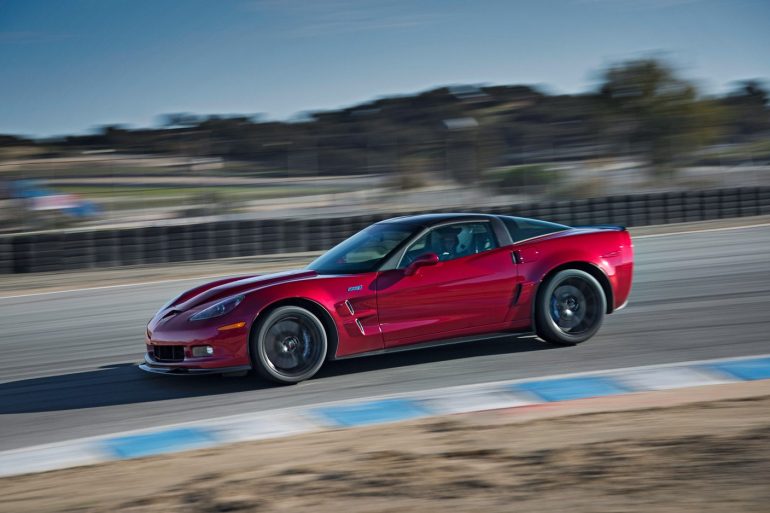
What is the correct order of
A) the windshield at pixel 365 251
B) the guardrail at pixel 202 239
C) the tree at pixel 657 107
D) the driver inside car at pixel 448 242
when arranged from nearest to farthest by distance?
the windshield at pixel 365 251
the driver inside car at pixel 448 242
the guardrail at pixel 202 239
the tree at pixel 657 107

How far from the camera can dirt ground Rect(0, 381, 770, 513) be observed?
4.04 meters

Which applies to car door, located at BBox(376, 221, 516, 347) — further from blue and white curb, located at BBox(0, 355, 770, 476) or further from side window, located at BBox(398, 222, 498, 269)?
blue and white curb, located at BBox(0, 355, 770, 476)

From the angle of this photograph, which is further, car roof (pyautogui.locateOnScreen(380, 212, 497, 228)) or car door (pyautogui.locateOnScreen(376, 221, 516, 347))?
car roof (pyautogui.locateOnScreen(380, 212, 497, 228))

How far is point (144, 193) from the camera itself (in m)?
18.5

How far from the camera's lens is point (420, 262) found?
7.06 metres

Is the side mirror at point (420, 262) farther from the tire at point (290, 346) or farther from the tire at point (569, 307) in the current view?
the tire at point (569, 307)

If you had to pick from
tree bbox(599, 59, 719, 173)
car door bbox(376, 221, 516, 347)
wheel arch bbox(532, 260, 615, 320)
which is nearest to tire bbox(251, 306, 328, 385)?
car door bbox(376, 221, 516, 347)

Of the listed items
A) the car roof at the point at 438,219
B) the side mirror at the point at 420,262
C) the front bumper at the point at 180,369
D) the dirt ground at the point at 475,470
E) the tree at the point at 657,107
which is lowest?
the dirt ground at the point at 475,470

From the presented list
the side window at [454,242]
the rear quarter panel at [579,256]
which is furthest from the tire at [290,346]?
the rear quarter panel at [579,256]

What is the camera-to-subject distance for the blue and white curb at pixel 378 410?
543cm

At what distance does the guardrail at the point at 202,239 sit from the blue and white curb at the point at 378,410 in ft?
36.8

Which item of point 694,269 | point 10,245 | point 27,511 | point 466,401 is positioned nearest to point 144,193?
point 10,245

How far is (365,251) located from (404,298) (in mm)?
581

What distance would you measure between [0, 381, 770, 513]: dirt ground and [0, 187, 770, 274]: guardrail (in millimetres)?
12131
